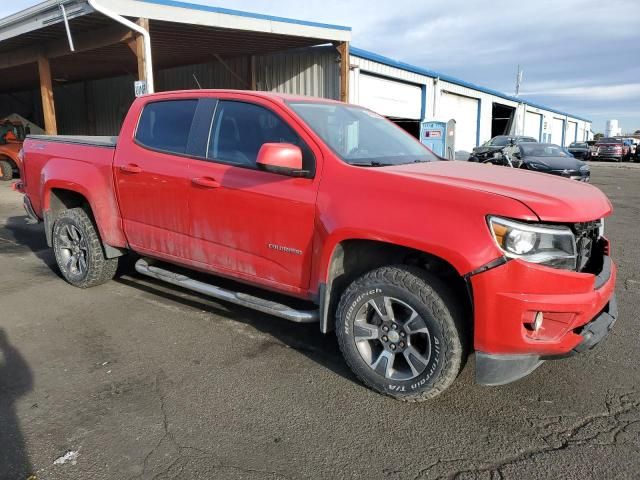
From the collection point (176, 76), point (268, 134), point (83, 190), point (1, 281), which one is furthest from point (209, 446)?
point (176, 76)

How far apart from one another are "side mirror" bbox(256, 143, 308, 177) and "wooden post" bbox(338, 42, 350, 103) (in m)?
10.3

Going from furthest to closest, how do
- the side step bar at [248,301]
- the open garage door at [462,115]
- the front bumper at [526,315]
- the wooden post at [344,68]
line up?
the open garage door at [462,115]
the wooden post at [344,68]
the side step bar at [248,301]
the front bumper at [526,315]

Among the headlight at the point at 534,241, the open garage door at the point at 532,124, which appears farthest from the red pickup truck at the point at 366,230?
the open garage door at the point at 532,124

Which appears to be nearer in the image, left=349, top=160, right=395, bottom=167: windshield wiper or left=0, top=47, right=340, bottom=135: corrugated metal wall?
left=349, top=160, right=395, bottom=167: windshield wiper

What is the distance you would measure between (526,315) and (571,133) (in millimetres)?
58058

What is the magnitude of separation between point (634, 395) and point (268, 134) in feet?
9.86

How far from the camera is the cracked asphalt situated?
8.25 ft

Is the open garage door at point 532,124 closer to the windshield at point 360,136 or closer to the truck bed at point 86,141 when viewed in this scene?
the windshield at point 360,136

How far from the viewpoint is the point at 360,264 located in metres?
3.37

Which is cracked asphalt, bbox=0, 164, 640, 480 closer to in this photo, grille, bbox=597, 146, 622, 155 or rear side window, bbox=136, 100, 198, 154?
rear side window, bbox=136, 100, 198, 154

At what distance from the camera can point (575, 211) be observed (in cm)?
273

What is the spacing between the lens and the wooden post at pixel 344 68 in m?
13.0

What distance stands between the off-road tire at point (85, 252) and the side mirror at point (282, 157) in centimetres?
252

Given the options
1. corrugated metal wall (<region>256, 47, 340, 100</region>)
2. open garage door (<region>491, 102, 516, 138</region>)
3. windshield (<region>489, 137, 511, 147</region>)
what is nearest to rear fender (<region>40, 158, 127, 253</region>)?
corrugated metal wall (<region>256, 47, 340, 100</region>)
